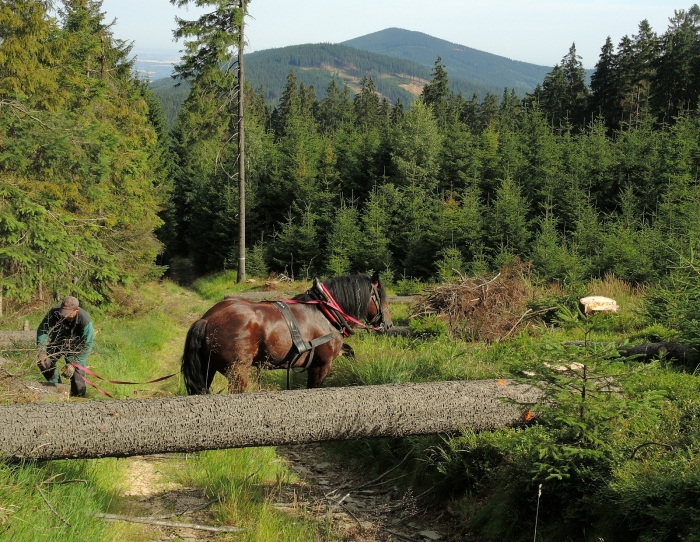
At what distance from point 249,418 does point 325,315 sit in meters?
3.09

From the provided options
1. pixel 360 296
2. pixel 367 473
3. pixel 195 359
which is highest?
pixel 360 296

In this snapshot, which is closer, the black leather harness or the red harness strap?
the black leather harness

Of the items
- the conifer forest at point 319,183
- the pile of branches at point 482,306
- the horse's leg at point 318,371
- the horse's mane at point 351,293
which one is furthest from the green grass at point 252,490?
the conifer forest at point 319,183

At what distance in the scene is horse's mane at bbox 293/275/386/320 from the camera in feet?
28.6

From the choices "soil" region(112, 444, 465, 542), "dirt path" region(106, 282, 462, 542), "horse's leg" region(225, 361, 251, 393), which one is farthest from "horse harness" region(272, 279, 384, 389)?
"soil" region(112, 444, 465, 542)

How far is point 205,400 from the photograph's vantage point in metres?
5.70

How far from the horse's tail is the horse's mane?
1569 mm

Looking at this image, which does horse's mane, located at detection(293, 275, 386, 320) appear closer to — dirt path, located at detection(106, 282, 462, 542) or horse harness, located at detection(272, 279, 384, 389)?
horse harness, located at detection(272, 279, 384, 389)

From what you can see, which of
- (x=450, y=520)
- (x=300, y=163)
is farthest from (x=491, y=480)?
(x=300, y=163)

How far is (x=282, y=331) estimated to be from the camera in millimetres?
8000

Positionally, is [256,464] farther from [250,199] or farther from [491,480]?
[250,199]

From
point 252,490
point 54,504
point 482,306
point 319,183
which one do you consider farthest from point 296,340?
point 319,183

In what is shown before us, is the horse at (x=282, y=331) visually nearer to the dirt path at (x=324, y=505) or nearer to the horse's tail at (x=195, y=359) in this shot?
the horse's tail at (x=195, y=359)

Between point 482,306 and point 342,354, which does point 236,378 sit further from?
point 482,306
